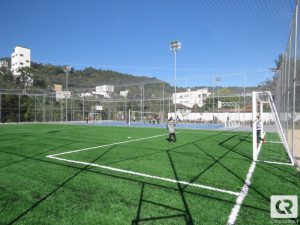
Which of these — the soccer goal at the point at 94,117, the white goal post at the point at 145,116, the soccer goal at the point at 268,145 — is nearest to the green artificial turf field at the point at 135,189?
the soccer goal at the point at 268,145

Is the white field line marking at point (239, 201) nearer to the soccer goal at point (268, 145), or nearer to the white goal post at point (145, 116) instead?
the soccer goal at point (268, 145)

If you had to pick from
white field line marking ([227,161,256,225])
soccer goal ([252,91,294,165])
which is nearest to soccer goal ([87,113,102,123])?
soccer goal ([252,91,294,165])

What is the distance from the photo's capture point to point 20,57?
9225 centimetres

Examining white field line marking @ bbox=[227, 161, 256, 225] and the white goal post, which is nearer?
white field line marking @ bbox=[227, 161, 256, 225]

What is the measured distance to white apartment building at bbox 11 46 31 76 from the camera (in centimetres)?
9119

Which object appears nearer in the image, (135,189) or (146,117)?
(135,189)

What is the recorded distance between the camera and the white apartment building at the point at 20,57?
91188mm

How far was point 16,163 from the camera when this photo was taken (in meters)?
8.23

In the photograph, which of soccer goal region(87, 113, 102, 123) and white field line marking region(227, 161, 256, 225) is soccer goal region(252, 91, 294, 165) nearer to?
white field line marking region(227, 161, 256, 225)

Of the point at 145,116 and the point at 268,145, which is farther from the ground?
the point at 145,116

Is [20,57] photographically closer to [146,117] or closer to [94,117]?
[94,117]

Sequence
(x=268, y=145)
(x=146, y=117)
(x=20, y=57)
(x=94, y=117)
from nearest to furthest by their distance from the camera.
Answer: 1. (x=268, y=145)
2. (x=146, y=117)
3. (x=94, y=117)
4. (x=20, y=57)

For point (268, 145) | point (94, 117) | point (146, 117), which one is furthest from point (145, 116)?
point (268, 145)

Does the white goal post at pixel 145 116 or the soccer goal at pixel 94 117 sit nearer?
the white goal post at pixel 145 116
